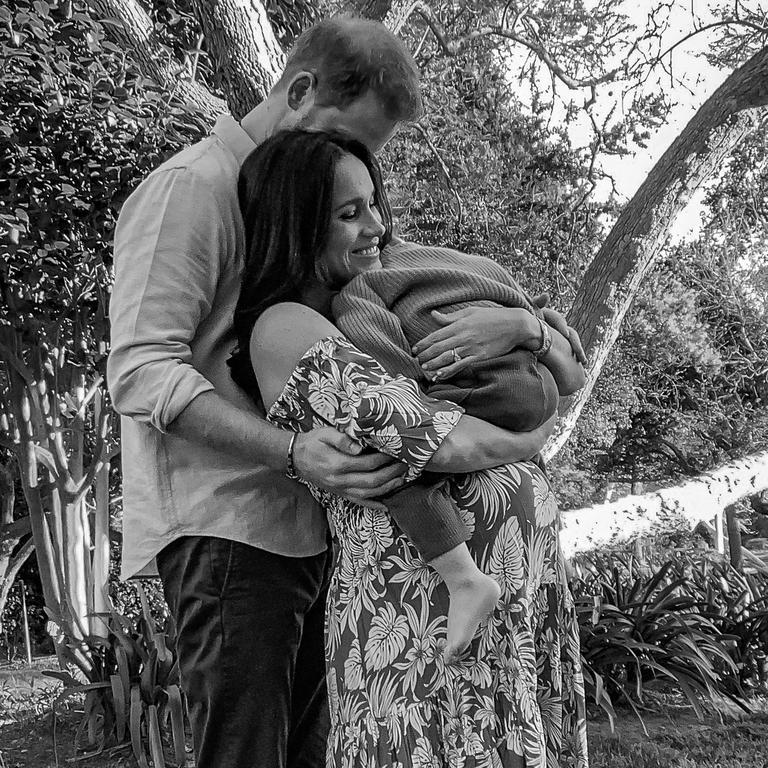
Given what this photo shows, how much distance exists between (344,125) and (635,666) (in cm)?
450

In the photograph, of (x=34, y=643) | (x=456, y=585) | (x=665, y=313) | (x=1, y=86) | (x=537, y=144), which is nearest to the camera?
(x=456, y=585)

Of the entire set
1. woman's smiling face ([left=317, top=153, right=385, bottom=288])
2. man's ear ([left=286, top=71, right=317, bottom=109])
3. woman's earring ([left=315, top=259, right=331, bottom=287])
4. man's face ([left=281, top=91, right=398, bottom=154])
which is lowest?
woman's earring ([left=315, top=259, right=331, bottom=287])

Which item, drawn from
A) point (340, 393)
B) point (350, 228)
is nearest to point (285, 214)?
point (350, 228)

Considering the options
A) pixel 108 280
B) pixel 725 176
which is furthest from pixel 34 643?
pixel 725 176

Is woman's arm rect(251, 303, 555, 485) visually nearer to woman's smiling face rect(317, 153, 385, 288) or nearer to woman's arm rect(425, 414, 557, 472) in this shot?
woman's arm rect(425, 414, 557, 472)

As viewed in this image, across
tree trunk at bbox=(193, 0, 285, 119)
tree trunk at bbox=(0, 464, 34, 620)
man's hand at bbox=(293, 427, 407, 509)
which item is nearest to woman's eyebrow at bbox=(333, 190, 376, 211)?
man's hand at bbox=(293, 427, 407, 509)

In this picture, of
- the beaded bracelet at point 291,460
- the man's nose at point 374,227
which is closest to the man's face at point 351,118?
the man's nose at point 374,227

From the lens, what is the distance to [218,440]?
5.95 feet

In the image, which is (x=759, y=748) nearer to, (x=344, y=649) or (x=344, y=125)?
(x=344, y=649)

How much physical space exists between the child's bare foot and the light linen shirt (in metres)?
0.49

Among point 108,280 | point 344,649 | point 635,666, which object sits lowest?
point 635,666

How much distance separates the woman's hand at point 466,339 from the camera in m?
1.72

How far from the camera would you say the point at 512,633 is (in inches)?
67.3

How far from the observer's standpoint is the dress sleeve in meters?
1.65
